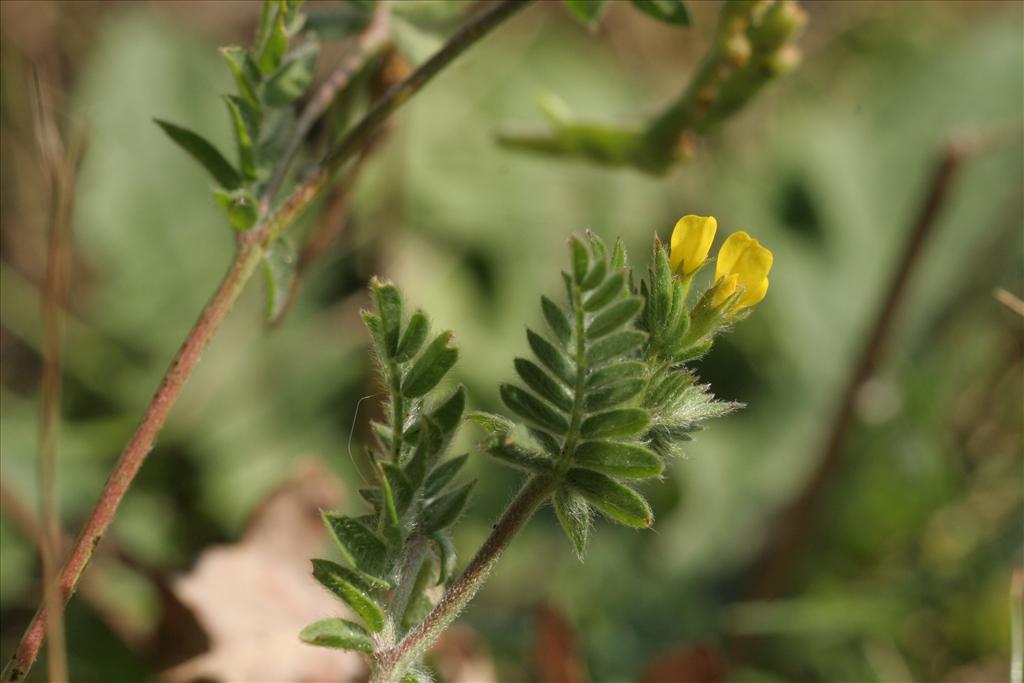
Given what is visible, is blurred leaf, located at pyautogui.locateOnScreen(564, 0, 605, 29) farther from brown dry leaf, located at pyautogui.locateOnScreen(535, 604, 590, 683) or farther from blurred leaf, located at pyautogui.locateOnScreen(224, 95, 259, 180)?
brown dry leaf, located at pyautogui.locateOnScreen(535, 604, 590, 683)

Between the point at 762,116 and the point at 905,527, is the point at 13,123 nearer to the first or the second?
the point at 762,116

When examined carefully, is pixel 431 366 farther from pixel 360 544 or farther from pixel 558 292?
pixel 558 292

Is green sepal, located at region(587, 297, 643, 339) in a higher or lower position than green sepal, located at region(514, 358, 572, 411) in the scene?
higher

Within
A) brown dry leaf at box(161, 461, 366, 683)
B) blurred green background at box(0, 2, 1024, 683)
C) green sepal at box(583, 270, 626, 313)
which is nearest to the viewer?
green sepal at box(583, 270, 626, 313)

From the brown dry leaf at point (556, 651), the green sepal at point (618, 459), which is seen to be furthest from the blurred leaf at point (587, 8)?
the brown dry leaf at point (556, 651)

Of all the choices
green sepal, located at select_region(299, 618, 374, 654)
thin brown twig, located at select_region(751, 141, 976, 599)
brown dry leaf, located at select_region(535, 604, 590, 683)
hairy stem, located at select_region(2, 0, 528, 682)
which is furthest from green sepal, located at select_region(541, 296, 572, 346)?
thin brown twig, located at select_region(751, 141, 976, 599)

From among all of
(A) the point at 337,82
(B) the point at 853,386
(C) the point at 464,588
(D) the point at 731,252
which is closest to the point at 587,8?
(A) the point at 337,82

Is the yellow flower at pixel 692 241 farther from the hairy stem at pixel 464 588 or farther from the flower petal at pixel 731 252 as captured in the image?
the hairy stem at pixel 464 588
